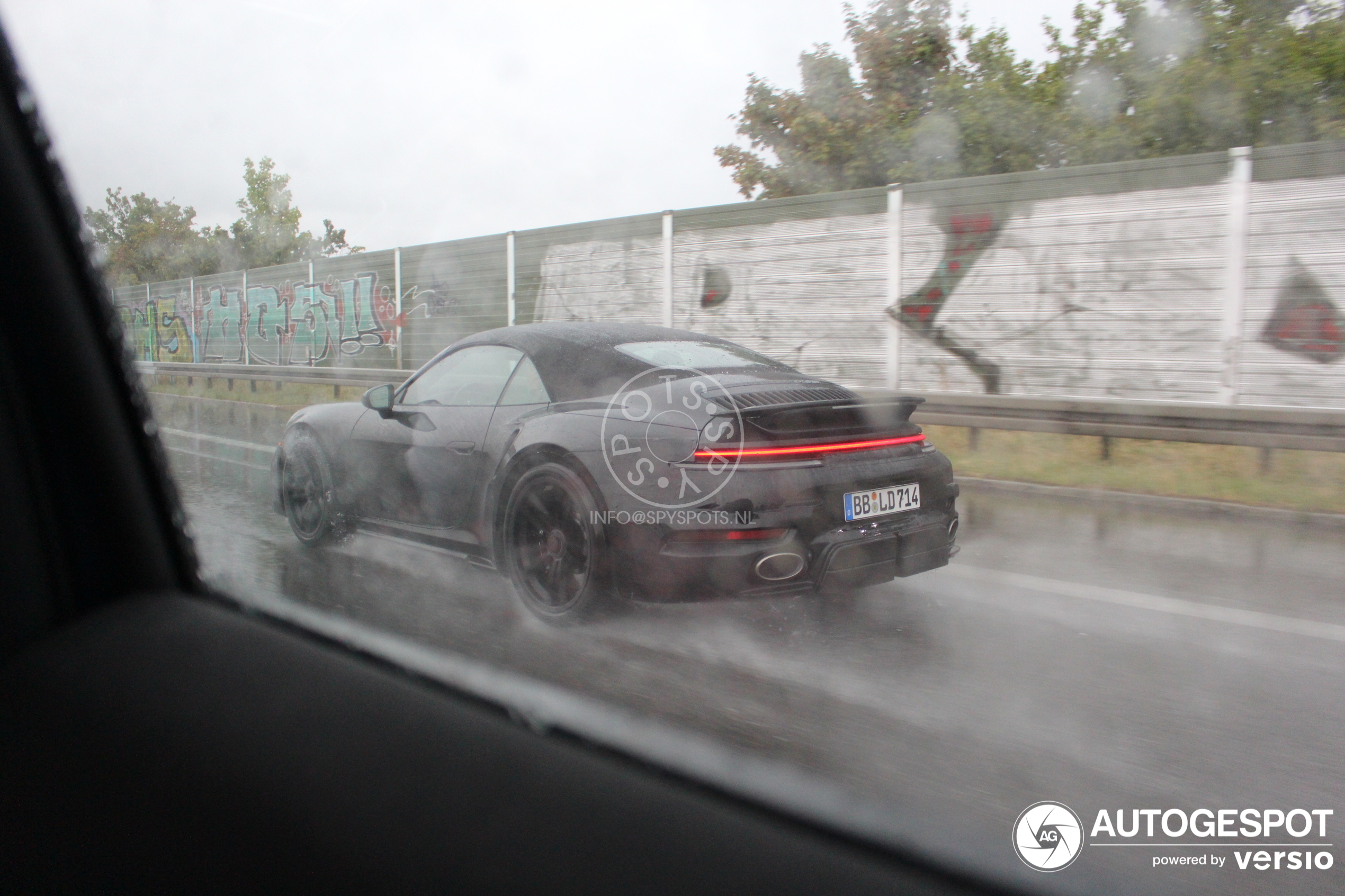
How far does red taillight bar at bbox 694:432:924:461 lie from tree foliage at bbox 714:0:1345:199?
1.01 m

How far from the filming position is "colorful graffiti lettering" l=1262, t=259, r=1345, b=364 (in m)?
3.67

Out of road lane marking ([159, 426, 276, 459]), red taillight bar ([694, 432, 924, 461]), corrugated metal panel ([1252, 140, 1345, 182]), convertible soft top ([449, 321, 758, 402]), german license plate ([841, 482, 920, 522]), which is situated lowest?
road lane marking ([159, 426, 276, 459])

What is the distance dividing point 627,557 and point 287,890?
1894 millimetres

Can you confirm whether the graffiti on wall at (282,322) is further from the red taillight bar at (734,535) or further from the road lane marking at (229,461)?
the red taillight bar at (734,535)

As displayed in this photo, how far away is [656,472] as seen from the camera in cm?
308

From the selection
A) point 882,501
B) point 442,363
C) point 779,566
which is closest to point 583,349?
point 442,363

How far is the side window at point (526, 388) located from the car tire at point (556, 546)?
277 millimetres

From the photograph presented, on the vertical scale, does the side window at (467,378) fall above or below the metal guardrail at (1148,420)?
above

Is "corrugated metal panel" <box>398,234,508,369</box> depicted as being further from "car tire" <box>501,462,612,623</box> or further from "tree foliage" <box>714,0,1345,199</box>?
"tree foliage" <box>714,0,1345,199</box>

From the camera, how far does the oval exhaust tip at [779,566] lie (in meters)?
3.02

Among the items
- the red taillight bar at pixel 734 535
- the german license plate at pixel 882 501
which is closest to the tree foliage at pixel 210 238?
the red taillight bar at pixel 734 535

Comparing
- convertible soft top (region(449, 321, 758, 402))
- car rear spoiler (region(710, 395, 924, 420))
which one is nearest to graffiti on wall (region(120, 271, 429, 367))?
convertible soft top (region(449, 321, 758, 402))

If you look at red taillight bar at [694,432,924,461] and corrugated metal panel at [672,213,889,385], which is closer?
red taillight bar at [694,432,924,461]

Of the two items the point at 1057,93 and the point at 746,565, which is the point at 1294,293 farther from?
the point at 746,565
